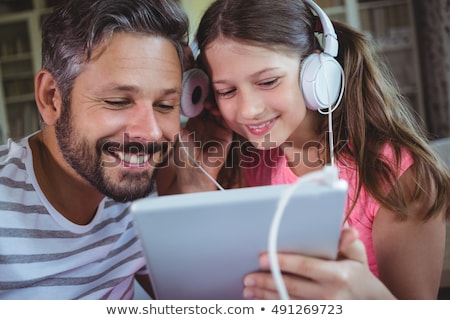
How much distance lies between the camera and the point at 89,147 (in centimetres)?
91

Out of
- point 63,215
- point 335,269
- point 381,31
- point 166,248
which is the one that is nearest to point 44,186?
point 63,215

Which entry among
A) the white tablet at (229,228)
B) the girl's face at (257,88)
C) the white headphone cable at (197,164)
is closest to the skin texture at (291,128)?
the girl's face at (257,88)

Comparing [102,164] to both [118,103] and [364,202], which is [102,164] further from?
[364,202]

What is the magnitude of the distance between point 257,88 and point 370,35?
0.29 m

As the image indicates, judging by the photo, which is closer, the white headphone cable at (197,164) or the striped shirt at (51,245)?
the striped shirt at (51,245)

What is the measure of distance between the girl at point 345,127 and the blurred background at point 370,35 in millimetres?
88

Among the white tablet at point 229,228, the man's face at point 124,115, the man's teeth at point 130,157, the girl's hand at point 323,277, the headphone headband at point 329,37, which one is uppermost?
the headphone headband at point 329,37

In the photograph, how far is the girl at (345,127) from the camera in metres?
0.85

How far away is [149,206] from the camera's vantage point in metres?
0.57

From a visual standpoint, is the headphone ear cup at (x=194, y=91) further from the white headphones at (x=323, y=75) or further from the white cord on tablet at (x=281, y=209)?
the white cord on tablet at (x=281, y=209)

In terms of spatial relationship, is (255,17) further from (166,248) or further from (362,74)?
(166,248)

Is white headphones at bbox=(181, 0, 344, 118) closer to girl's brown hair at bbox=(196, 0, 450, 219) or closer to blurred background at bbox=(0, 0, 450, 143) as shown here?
girl's brown hair at bbox=(196, 0, 450, 219)

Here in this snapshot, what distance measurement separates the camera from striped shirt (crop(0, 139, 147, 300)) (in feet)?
2.80

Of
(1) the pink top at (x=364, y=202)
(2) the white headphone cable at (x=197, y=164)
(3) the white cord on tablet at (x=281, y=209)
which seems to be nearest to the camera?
(3) the white cord on tablet at (x=281, y=209)
